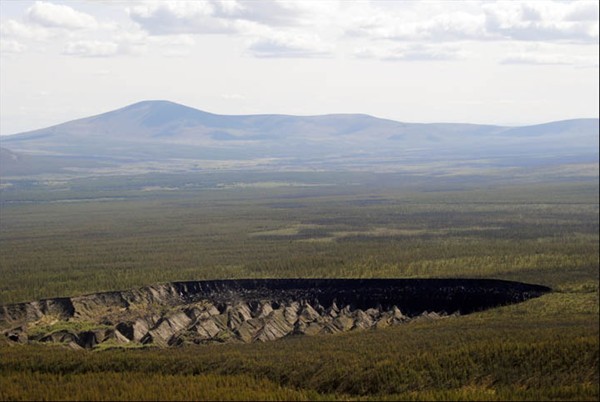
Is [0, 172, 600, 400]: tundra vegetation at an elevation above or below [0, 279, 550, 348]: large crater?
above

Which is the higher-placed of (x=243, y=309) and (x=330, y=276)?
(x=330, y=276)

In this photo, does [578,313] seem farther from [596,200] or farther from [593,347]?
[596,200]

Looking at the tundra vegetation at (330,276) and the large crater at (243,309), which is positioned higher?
the tundra vegetation at (330,276)

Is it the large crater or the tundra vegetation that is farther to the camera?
the large crater

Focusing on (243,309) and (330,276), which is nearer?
(243,309)
